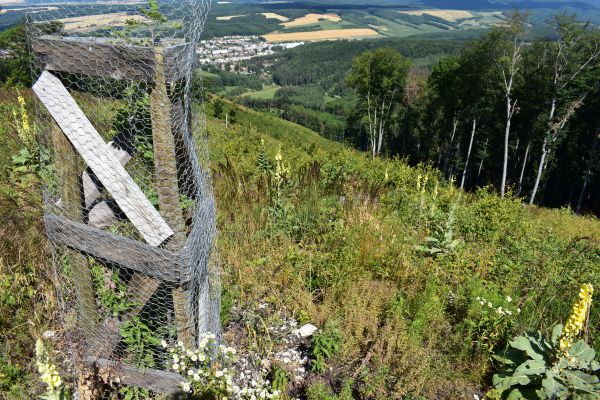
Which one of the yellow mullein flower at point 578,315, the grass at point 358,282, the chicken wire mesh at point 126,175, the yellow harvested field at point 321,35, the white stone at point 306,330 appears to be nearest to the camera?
the chicken wire mesh at point 126,175

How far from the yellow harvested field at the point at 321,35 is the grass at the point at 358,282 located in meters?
175

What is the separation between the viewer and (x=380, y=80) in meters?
34.7

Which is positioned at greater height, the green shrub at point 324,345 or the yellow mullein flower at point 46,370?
the yellow mullein flower at point 46,370

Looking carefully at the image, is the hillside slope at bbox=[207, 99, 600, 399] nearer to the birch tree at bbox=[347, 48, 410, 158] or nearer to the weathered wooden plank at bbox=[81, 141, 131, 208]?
the weathered wooden plank at bbox=[81, 141, 131, 208]

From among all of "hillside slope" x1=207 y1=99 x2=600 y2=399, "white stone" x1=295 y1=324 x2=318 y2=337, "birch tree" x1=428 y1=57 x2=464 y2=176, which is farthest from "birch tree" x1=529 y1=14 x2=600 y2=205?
"white stone" x1=295 y1=324 x2=318 y2=337

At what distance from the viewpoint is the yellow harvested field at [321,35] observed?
6752 inches

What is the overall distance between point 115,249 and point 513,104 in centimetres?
2849

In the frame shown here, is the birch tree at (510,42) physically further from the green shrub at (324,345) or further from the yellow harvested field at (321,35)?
the yellow harvested field at (321,35)

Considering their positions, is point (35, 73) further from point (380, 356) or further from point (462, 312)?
point (462, 312)

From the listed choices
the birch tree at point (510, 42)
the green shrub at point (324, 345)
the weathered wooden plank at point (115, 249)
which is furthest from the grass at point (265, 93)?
the weathered wooden plank at point (115, 249)

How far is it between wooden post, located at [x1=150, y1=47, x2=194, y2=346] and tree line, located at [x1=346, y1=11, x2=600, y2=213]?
74.8 ft

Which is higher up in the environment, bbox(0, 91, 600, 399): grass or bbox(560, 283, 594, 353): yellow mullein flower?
bbox(560, 283, 594, 353): yellow mullein flower

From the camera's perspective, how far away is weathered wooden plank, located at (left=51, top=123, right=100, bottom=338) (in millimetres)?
2412

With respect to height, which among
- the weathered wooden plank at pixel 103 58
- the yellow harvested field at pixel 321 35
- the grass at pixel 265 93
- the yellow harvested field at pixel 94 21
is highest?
the yellow harvested field at pixel 321 35
